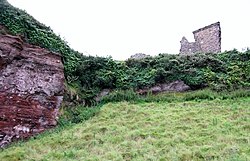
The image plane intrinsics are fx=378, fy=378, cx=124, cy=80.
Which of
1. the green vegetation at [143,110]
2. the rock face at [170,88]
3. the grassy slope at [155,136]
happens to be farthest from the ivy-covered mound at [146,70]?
the grassy slope at [155,136]

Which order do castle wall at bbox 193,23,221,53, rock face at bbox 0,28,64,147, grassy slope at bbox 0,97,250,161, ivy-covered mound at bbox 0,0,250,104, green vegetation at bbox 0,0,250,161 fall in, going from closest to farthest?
grassy slope at bbox 0,97,250,161 → green vegetation at bbox 0,0,250,161 → rock face at bbox 0,28,64,147 → ivy-covered mound at bbox 0,0,250,104 → castle wall at bbox 193,23,221,53

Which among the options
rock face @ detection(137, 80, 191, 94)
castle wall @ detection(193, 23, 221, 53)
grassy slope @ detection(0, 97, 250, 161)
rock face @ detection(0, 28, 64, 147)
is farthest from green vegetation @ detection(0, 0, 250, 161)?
castle wall @ detection(193, 23, 221, 53)

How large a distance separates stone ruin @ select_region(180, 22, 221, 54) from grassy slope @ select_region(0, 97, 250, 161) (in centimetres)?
988

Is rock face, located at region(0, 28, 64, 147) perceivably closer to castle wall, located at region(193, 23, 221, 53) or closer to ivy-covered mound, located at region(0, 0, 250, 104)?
ivy-covered mound, located at region(0, 0, 250, 104)

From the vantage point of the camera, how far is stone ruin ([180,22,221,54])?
25.3m

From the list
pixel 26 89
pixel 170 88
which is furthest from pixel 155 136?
pixel 170 88

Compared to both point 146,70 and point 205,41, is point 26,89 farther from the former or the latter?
point 205,41

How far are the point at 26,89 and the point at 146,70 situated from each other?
22.4 feet

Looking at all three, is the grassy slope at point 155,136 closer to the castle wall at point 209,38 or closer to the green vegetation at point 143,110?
the green vegetation at point 143,110

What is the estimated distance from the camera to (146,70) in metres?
19.0

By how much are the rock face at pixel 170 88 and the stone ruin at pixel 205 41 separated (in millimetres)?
7759

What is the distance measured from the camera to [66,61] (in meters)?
17.7

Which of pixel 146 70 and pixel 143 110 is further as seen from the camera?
pixel 146 70

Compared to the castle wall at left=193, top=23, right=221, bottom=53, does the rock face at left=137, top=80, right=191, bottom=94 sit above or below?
below
